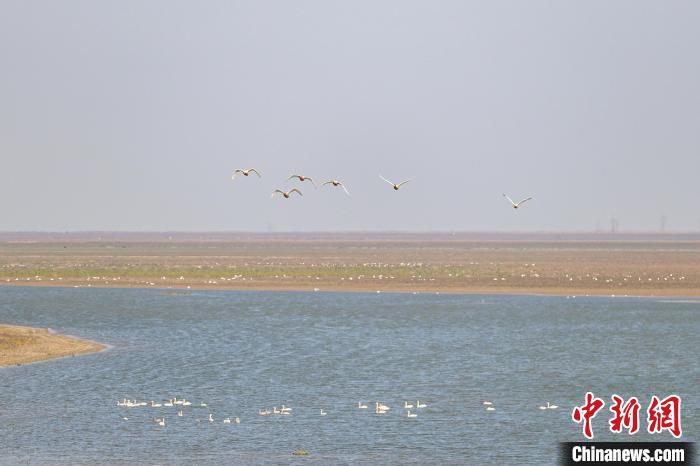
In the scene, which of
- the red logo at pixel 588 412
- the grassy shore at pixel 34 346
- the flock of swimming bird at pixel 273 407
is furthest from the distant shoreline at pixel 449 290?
the flock of swimming bird at pixel 273 407

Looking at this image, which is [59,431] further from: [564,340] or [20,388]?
[564,340]

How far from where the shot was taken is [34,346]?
181 feet

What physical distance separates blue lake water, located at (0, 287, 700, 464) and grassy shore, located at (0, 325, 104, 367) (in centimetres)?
137

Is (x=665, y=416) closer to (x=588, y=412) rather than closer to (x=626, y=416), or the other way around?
(x=626, y=416)

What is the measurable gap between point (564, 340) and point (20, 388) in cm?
2987

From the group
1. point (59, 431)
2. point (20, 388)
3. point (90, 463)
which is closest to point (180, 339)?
point (20, 388)

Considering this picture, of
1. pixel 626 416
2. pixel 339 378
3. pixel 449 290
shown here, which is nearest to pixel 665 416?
pixel 626 416

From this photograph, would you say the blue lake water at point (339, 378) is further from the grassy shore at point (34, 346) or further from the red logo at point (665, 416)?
the grassy shore at point (34, 346)

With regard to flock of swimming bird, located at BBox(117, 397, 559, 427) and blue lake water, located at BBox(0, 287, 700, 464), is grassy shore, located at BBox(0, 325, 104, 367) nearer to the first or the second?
blue lake water, located at BBox(0, 287, 700, 464)

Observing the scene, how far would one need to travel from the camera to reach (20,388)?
141ft

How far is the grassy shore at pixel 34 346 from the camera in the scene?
2024 inches

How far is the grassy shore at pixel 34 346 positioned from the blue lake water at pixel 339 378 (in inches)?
54.0

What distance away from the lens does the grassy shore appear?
5141 cm

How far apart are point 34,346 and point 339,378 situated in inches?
639
